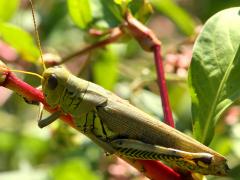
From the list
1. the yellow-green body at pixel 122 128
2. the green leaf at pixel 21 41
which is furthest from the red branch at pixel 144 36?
the green leaf at pixel 21 41

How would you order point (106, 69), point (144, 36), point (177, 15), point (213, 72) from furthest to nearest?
1. point (177, 15)
2. point (106, 69)
3. point (144, 36)
4. point (213, 72)

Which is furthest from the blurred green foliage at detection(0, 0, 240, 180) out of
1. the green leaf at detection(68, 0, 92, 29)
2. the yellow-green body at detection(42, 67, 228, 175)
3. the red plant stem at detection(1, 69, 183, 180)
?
the red plant stem at detection(1, 69, 183, 180)

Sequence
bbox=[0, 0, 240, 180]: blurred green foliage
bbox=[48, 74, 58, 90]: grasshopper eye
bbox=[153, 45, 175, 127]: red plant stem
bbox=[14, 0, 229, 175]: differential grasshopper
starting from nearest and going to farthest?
bbox=[153, 45, 175, 127]: red plant stem < bbox=[14, 0, 229, 175]: differential grasshopper < bbox=[48, 74, 58, 90]: grasshopper eye < bbox=[0, 0, 240, 180]: blurred green foliage

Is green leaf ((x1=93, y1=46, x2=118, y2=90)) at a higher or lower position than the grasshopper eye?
lower

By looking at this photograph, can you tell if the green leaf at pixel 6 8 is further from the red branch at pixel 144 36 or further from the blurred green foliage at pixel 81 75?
the red branch at pixel 144 36

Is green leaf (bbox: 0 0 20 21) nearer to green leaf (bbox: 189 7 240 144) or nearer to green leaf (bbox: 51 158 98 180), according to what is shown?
green leaf (bbox: 51 158 98 180)

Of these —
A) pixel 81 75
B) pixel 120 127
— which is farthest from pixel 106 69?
pixel 120 127

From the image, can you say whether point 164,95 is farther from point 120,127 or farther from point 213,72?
point 120,127
